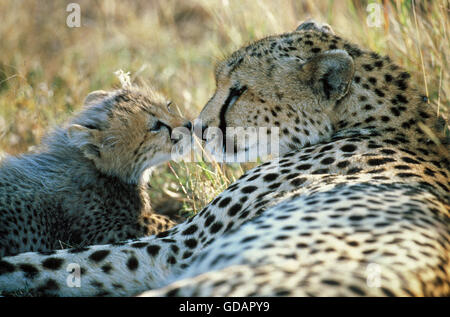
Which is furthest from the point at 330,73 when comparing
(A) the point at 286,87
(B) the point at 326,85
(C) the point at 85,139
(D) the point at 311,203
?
(C) the point at 85,139

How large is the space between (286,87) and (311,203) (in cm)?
84

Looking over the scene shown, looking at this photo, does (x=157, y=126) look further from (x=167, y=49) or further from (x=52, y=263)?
(x=167, y=49)

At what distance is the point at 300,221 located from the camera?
6.43 ft

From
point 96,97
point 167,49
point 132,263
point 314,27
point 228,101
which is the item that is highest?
point 167,49

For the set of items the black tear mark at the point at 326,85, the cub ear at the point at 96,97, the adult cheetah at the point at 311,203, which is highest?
the cub ear at the point at 96,97

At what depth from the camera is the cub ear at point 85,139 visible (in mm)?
3195

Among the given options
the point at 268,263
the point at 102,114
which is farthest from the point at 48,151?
the point at 268,263

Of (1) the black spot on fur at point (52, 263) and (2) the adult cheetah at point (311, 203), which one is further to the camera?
(1) the black spot on fur at point (52, 263)

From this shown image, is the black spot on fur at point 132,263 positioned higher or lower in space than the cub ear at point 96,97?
lower

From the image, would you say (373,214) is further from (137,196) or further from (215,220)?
(137,196)

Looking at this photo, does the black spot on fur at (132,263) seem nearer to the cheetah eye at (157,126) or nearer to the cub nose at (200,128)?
the cub nose at (200,128)

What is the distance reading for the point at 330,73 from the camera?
2.69 m

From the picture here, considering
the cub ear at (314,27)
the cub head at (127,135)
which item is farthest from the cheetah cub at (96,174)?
the cub ear at (314,27)

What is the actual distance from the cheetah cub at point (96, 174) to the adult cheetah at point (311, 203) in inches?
21.0
